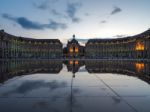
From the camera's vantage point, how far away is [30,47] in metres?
148

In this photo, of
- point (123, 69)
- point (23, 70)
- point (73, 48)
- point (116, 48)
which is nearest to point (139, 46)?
point (116, 48)

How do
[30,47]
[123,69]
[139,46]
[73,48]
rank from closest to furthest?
1. [123,69]
2. [139,46]
3. [30,47]
4. [73,48]

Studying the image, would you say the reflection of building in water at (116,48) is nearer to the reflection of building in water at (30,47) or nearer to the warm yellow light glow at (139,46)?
the warm yellow light glow at (139,46)

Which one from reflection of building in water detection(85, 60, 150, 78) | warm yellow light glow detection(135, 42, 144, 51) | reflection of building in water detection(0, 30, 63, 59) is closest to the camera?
reflection of building in water detection(85, 60, 150, 78)

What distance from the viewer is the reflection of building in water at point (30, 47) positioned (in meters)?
113

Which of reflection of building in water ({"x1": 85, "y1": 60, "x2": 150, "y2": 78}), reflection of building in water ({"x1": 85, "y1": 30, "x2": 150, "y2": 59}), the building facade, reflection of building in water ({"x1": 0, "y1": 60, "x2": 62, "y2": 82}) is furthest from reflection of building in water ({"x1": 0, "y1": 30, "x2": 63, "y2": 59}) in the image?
reflection of building in water ({"x1": 85, "y1": 60, "x2": 150, "y2": 78})

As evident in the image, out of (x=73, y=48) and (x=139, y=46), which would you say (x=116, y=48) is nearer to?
(x=73, y=48)

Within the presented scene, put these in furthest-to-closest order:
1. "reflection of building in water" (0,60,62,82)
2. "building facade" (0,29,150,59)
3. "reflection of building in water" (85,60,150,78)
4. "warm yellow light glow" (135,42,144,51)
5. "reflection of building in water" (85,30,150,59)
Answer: "reflection of building in water" (85,30,150,59)
"building facade" (0,29,150,59)
"warm yellow light glow" (135,42,144,51)
"reflection of building in water" (85,60,150,78)
"reflection of building in water" (0,60,62,82)

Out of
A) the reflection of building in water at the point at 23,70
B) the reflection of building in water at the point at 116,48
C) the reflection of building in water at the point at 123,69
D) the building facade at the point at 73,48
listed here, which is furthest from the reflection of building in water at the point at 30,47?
the reflection of building in water at the point at 123,69

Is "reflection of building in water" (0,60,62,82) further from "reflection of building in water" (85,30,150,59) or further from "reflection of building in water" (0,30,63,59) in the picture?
"reflection of building in water" (85,30,150,59)

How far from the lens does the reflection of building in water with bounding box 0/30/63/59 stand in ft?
372

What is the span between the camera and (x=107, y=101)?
239 inches

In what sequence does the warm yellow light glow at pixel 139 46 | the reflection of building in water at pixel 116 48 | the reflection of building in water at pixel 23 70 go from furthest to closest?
the reflection of building in water at pixel 116 48 → the warm yellow light glow at pixel 139 46 → the reflection of building in water at pixel 23 70

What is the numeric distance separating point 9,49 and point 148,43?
219 ft
